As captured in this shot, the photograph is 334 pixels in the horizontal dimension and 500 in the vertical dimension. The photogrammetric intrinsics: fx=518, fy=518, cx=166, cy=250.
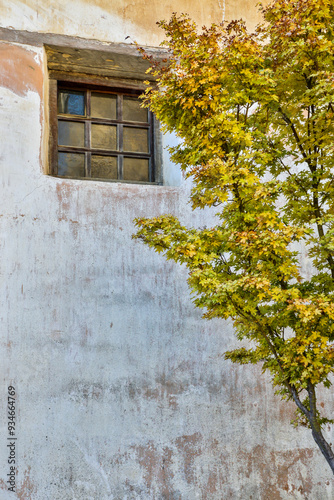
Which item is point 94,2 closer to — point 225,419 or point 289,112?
point 289,112

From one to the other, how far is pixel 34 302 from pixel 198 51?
12.1 ft

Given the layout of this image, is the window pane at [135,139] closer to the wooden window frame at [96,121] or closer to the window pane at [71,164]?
the wooden window frame at [96,121]

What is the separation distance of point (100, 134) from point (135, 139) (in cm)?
56

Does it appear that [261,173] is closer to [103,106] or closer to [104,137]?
[104,137]

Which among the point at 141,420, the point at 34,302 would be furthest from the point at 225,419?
the point at 34,302

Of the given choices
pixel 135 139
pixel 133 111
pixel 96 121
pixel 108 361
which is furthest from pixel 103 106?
pixel 108 361

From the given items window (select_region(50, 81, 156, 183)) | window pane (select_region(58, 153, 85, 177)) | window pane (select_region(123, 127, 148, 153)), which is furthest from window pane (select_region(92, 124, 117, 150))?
window pane (select_region(58, 153, 85, 177))

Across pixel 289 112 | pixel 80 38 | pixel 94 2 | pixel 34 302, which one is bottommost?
pixel 34 302

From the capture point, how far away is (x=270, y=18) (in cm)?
525

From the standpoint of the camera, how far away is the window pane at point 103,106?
26.2 ft

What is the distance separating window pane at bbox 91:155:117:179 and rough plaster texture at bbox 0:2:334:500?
67cm

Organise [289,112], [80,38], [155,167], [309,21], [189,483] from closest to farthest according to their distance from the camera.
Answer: [309,21] → [289,112] → [189,483] → [80,38] → [155,167]

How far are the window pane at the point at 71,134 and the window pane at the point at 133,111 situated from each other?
0.74m

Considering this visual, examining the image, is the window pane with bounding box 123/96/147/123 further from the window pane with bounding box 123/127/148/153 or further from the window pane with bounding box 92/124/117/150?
the window pane with bounding box 92/124/117/150
